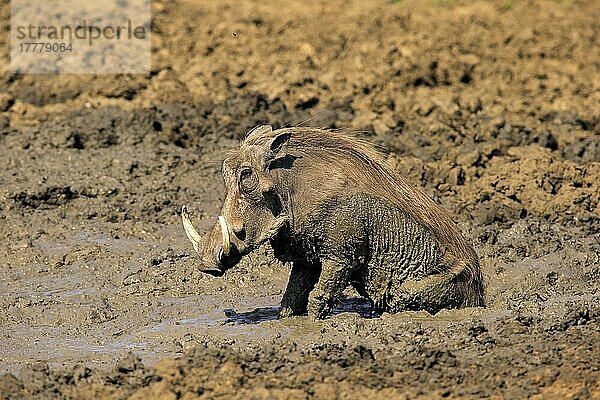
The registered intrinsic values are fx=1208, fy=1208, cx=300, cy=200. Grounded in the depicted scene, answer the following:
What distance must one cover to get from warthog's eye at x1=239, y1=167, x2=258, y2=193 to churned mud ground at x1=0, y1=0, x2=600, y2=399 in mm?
891

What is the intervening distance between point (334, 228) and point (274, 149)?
0.57 meters

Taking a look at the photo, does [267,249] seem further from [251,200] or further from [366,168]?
[251,200]

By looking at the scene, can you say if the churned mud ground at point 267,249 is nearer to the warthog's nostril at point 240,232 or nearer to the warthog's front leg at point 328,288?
the warthog's front leg at point 328,288

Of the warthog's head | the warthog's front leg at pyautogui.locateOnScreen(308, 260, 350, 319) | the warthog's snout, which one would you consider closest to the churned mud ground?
the warthog's front leg at pyautogui.locateOnScreen(308, 260, 350, 319)

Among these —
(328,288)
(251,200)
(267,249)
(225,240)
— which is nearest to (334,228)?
(328,288)

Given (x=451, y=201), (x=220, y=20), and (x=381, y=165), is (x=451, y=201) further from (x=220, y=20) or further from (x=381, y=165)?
(x=220, y=20)

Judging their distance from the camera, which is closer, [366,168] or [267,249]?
[366,168]

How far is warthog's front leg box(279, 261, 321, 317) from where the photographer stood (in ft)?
24.1

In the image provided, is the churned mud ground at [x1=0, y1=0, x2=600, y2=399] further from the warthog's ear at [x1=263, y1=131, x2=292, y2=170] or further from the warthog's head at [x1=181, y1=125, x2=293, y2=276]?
the warthog's ear at [x1=263, y1=131, x2=292, y2=170]

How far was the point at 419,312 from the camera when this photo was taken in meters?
7.31

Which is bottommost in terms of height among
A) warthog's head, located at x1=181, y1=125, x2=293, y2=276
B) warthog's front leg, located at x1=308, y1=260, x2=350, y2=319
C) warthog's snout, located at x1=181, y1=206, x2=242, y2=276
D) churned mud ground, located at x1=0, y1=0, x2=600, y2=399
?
churned mud ground, located at x1=0, y1=0, x2=600, y2=399

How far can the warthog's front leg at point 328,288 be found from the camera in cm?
704

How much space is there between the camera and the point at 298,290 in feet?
24.2

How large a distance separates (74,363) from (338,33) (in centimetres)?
934
